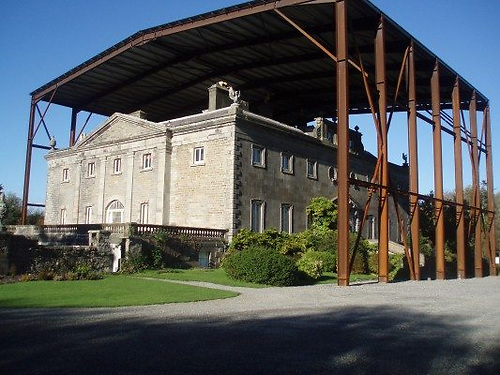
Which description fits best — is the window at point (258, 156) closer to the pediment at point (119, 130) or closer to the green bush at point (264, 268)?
the pediment at point (119, 130)

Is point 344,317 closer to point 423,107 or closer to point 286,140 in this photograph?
point 286,140

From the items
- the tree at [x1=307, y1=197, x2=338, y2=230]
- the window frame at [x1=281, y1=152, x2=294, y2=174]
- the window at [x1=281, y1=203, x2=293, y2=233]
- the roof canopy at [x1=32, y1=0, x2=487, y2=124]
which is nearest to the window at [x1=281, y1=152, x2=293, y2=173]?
the window frame at [x1=281, y1=152, x2=294, y2=174]

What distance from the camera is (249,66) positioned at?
36.4 meters

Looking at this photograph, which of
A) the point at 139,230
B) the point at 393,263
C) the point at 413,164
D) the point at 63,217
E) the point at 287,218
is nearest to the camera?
the point at 139,230

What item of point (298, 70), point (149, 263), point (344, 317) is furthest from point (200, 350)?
point (298, 70)

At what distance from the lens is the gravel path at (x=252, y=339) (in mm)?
6352

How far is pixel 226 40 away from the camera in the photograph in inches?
1242

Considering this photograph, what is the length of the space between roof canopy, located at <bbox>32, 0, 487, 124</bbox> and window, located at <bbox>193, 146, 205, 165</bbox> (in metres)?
6.78

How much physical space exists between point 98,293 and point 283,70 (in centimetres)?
2636

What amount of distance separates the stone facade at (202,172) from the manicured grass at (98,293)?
12.4 m

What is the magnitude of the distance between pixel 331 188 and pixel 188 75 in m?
13.9

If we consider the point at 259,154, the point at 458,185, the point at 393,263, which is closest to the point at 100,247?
the point at 259,154

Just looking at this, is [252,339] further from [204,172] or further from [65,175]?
[65,175]

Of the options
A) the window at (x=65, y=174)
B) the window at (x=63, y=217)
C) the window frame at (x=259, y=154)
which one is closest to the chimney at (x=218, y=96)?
the window frame at (x=259, y=154)
